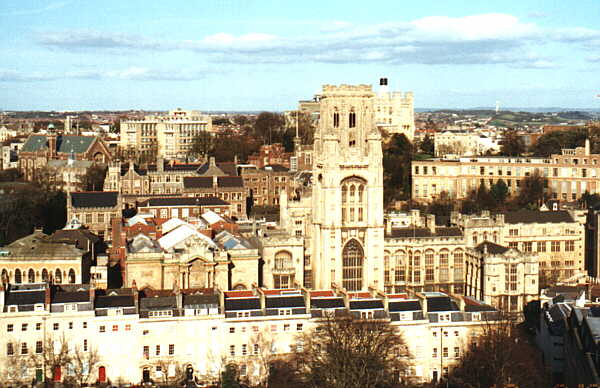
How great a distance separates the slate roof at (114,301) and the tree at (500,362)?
22005 mm

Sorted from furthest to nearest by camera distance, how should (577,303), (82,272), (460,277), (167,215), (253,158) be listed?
(253,158) → (167,215) → (460,277) → (82,272) → (577,303)

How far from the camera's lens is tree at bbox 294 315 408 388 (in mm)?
59344

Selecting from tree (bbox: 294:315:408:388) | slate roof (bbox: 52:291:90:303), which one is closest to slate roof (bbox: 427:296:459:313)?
tree (bbox: 294:315:408:388)

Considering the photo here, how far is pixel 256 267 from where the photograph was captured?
76.8 meters

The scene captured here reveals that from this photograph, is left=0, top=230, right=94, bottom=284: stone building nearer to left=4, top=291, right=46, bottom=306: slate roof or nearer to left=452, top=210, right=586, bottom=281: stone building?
left=4, top=291, right=46, bottom=306: slate roof

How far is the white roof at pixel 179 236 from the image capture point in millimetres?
79000

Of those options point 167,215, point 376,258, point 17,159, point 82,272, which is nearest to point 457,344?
point 376,258

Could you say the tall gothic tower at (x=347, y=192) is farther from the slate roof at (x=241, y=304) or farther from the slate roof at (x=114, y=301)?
the slate roof at (x=114, y=301)

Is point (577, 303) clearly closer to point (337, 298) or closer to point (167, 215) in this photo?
point (337, 298)

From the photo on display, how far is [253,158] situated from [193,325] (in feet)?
282

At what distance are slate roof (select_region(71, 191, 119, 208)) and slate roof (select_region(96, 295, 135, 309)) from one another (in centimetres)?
4029

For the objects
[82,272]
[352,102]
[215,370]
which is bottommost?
[215,370]

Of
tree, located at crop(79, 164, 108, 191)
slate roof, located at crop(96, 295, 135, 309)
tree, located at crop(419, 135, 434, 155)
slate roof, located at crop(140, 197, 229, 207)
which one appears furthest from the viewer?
tree, located at crop(419, 135, 434, 155)

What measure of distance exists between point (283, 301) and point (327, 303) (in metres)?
3.17
